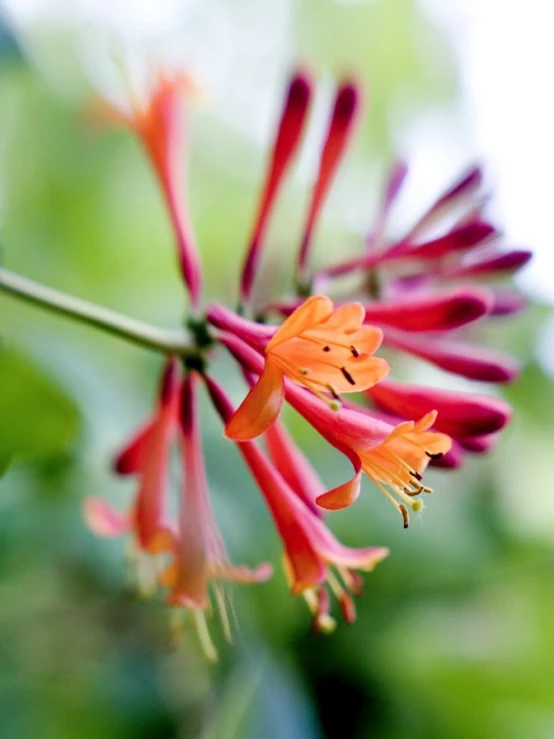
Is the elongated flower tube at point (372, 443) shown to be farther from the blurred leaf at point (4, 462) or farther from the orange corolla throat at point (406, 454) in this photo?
the blurred leaf at point (4, 462)

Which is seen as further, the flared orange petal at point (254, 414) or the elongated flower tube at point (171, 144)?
the elongated flower tube at point (171, 144)

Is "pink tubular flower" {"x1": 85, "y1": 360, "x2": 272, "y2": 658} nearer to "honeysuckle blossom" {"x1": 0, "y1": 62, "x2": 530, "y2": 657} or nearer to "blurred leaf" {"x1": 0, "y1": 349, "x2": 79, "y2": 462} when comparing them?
"honeysuckle blossom" {"x1": 0, "y1": 62, "x2": 530, "y2": 657}

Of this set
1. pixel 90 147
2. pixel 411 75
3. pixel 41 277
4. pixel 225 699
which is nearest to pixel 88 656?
pixel 225 699

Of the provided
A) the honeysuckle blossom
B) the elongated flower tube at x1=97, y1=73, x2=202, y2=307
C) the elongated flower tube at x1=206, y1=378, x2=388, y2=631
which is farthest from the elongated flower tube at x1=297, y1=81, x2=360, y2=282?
the elongated flower tube at x1=206, y1=378, x2=388, y2=631

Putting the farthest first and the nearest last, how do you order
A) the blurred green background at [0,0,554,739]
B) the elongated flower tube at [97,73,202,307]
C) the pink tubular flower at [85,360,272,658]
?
the blurred green background at [0,0,554,739]
the elongated flower tube at [97,73,202,307]
the pink tubular flower at [85,360,272,658]

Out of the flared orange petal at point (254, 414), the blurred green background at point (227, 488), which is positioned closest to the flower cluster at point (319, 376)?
the flared orange petal at point (254, 414)

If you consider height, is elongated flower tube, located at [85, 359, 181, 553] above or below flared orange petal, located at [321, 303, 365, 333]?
below

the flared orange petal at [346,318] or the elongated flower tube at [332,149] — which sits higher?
the elongated flower tube at [332,149]

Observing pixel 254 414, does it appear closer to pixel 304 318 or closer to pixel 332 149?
pixel 304 318
